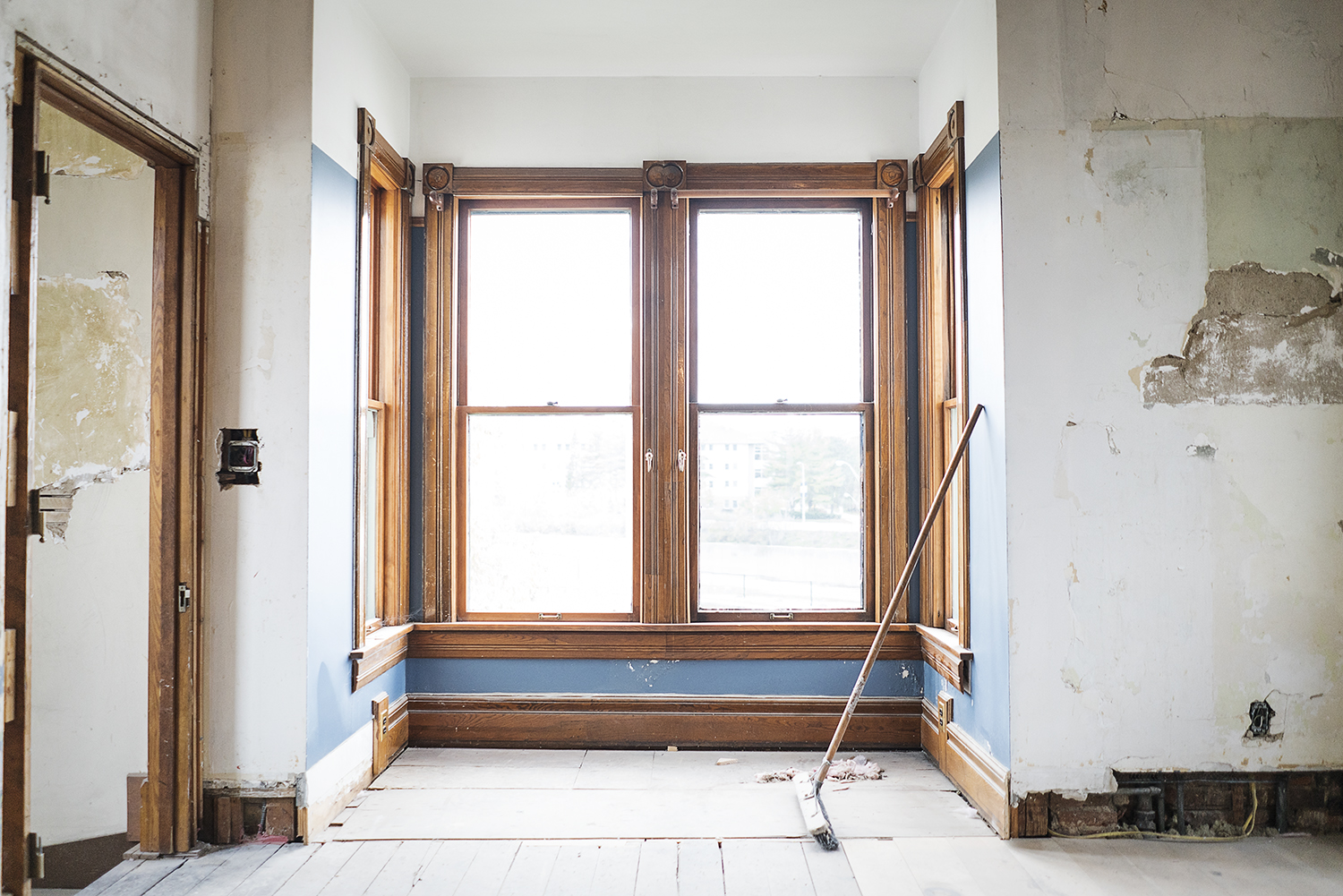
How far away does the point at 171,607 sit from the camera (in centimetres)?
270

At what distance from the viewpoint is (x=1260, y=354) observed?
9.37ft

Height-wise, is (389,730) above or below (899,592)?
below

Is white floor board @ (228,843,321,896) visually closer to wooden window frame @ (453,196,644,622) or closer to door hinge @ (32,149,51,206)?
wooden window frame @ (453,196,644,622)

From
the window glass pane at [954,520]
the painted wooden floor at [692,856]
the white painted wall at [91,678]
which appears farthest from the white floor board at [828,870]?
the white painted wall at [91,678]

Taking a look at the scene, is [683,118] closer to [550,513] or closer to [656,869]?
[550,513]

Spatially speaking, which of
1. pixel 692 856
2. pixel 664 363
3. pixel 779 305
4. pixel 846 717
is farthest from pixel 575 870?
pixel 779 305

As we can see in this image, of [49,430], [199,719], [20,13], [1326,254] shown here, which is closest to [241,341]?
[49,430]

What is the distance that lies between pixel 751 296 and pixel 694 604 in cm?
148

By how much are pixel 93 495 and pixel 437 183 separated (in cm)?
192

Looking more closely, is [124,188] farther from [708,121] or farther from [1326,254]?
[1326,254]

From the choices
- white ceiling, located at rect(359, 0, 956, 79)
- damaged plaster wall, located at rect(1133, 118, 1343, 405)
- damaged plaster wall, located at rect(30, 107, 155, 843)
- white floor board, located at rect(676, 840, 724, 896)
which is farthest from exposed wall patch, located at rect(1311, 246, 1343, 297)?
damaged plaster wall, located at rect(30, 107, 155, 843)

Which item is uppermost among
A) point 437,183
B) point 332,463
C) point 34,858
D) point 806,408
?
point 437,183

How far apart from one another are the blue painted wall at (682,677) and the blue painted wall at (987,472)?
560 millimetres

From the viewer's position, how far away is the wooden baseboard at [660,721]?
375 centimetres
